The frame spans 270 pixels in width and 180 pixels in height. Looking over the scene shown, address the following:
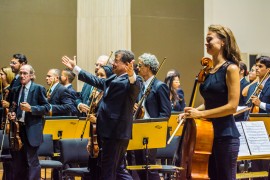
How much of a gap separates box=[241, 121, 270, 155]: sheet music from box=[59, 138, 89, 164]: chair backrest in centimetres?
212

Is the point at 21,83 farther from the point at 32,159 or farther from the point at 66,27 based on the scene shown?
the point at 66,27

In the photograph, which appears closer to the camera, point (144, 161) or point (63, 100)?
point (144, 161)

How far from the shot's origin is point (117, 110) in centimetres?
601

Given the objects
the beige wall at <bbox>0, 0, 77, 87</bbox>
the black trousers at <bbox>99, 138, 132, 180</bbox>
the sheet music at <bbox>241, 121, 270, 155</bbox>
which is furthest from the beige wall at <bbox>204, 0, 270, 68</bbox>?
the black trousers at <bbox>99, 138, 132, 180</bbox>

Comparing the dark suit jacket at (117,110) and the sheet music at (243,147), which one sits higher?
the dark suit jacket at (117,110)

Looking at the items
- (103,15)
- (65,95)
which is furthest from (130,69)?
(103,15)

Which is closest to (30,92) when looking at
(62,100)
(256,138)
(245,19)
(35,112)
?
(35,112)

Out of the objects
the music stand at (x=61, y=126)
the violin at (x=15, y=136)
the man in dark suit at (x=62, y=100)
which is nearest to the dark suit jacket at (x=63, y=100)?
the man in dark suit at (x=62, y=100)

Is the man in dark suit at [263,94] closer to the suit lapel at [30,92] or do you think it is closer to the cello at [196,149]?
the suit lapel at [30,92]

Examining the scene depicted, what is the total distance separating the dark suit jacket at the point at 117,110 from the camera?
5.97 m

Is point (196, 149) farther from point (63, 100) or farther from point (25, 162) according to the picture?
point (63, 100)

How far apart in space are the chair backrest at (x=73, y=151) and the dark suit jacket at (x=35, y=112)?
1.84ft

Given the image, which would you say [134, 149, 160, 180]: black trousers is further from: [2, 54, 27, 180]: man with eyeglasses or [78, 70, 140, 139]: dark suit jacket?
[2, 54, 27, 180]: man with eyeglasses

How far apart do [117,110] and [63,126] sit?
220 cm
